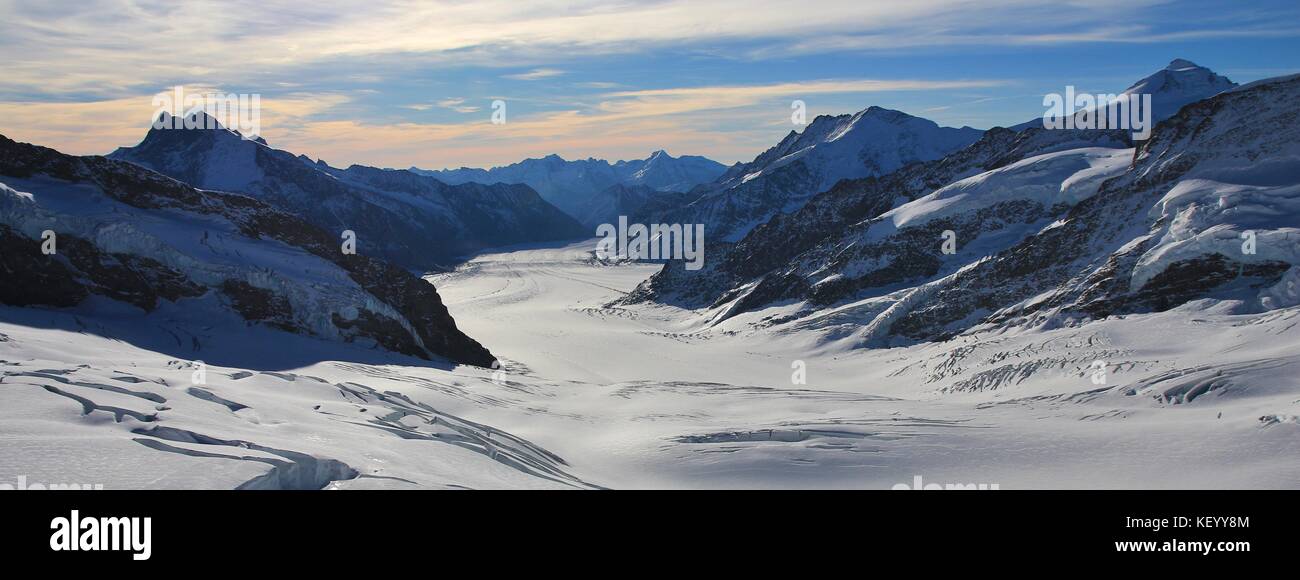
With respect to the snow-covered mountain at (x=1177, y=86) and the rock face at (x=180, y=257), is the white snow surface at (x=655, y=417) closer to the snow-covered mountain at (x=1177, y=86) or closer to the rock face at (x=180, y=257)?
the rock face at (x=180, y=257)

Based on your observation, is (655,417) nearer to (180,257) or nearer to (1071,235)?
(180,257)

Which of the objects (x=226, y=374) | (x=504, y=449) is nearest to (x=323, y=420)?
(x=504, y=449)

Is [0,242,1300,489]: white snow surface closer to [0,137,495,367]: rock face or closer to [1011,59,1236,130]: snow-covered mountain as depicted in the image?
[0,137,495,367]: rock face

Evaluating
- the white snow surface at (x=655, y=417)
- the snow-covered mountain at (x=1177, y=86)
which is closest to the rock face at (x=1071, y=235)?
the white snow surface at (x=655, y=417)

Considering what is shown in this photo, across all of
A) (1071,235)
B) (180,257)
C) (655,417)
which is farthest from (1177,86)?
(180,257)

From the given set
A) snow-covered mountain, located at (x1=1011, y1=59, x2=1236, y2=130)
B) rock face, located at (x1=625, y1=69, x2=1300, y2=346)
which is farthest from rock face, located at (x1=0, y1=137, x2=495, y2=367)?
snow-covered mountain, located at (x1=1011, y1=59, x2=1236, y2=130)

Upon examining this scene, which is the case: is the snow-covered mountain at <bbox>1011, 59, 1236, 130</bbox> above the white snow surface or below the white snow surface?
above
